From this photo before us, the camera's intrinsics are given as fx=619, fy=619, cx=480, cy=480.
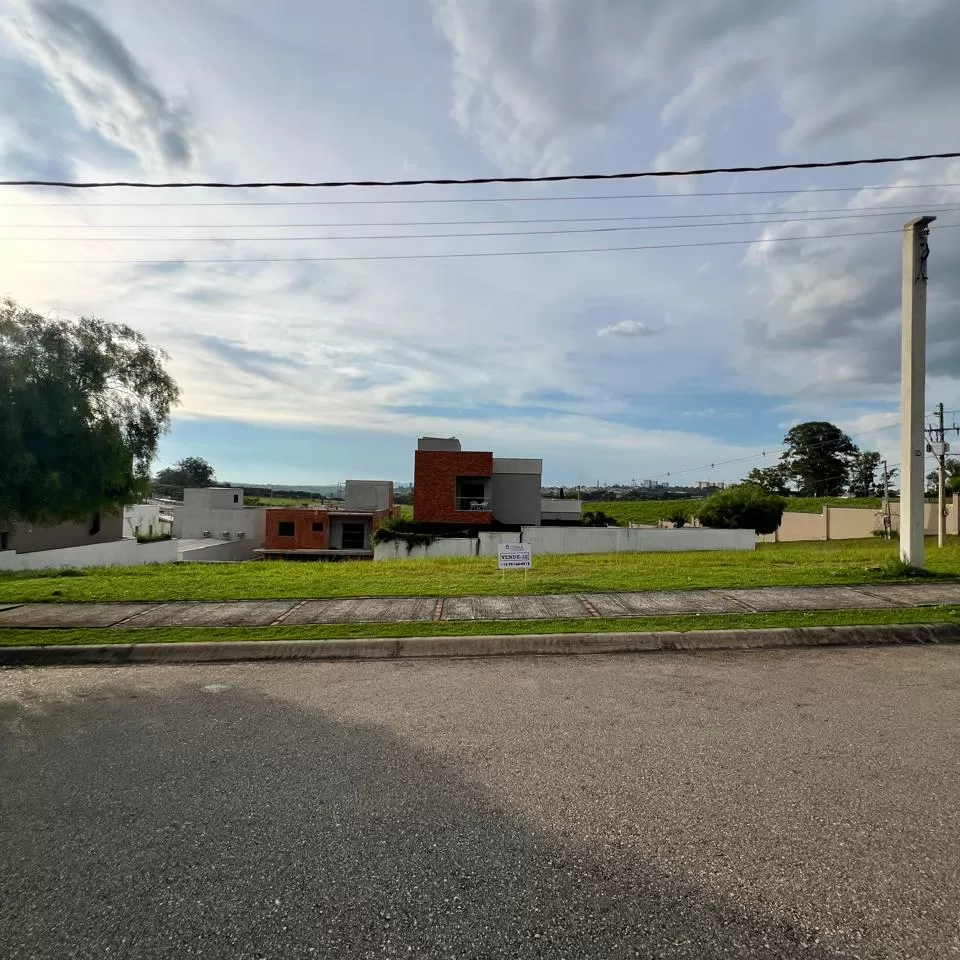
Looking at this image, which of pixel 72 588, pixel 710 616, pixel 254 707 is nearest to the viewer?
pixel 254 707

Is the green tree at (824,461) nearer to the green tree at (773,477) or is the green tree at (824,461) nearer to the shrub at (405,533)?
the green tree at (773,477)

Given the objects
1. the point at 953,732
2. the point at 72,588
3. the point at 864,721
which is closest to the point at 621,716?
the point at 864,721

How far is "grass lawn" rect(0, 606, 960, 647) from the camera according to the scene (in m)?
6.89

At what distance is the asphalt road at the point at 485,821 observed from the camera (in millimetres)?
2371

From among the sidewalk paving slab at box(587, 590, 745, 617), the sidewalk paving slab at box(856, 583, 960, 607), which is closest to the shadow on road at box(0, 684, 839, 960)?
the sidewalk paving slab at box(587, 590, 745, 617)

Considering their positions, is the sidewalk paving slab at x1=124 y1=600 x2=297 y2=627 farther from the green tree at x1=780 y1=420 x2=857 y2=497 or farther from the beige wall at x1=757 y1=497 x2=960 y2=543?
the green tree at x1=780 y1=420 x2=857 y2=497

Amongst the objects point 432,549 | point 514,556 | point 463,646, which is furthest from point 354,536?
point 463,646

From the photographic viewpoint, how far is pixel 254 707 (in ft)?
16.0

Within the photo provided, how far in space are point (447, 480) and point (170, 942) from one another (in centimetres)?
3521

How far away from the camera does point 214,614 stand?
8234mm

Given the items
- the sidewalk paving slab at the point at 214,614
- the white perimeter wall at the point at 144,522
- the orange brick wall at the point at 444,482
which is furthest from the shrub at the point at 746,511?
the white perimeter wall at the point at 144,522

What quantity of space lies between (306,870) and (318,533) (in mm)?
46502

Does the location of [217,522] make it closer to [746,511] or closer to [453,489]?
[453,489]

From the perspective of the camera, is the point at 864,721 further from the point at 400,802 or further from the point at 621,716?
the point at 400,802
